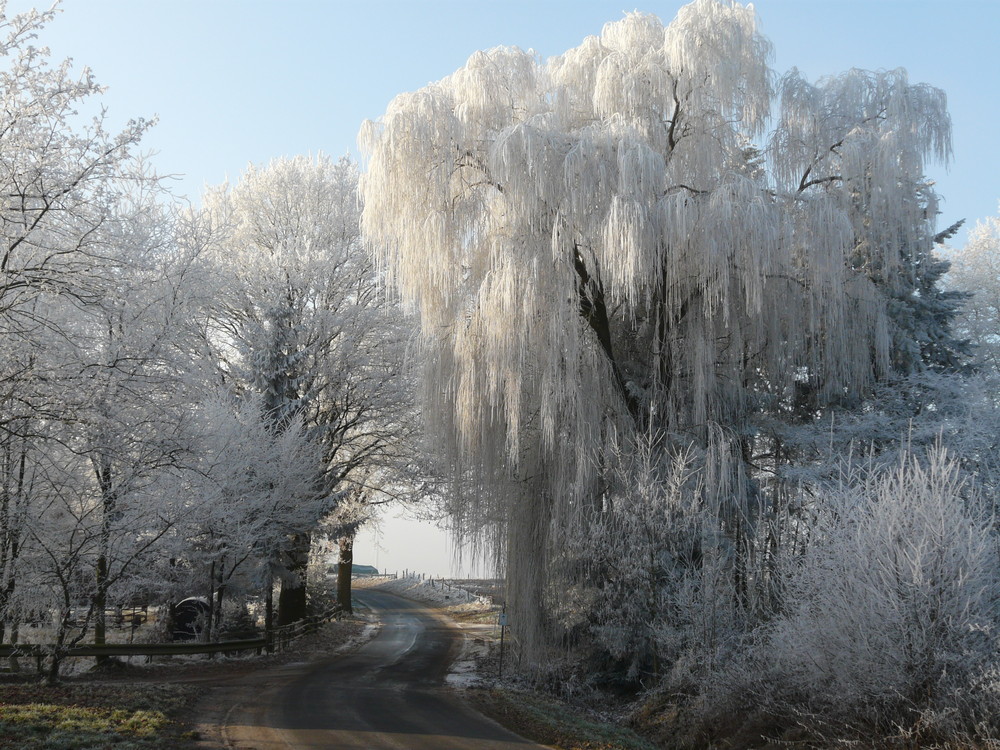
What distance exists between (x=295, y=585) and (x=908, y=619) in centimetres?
1811

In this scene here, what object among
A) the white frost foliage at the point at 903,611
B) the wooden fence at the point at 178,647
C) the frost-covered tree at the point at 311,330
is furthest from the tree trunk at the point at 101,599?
the white frost foliage at the point at 903,611

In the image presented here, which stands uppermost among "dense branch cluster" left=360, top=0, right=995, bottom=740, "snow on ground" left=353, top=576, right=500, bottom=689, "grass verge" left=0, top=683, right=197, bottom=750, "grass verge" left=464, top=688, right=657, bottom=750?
"dense branch cluster" left=360, top=0, right=995, bottom=740

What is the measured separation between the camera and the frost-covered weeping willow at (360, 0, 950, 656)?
1445 cm

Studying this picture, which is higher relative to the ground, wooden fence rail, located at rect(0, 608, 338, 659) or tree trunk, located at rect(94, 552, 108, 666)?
tree trunk, located at rect(94, 552, 108, 666)

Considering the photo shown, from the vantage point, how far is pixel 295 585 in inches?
923

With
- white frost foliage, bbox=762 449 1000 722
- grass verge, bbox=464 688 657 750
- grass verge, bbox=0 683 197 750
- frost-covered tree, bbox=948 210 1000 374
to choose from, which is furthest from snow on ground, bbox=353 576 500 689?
frost-covered tree, bbox=948 210 1000 374

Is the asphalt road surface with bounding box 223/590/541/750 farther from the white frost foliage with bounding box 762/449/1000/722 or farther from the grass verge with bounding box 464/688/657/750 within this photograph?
the white frost foliage with bounding box 762/449/1000/722

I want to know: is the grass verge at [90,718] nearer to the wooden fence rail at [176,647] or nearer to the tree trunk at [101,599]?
the wooden fence rail at [176,647]

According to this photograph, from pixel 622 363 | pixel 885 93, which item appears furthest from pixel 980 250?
pixel 622 363

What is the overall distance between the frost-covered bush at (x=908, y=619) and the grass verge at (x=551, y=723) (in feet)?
Result: 10.4

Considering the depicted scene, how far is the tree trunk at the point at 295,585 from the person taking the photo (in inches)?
929

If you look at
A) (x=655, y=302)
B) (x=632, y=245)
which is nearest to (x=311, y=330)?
(x=655, y=302)

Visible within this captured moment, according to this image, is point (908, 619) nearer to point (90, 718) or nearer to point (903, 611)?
point (903, 611)

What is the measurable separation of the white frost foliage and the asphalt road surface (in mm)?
4184
